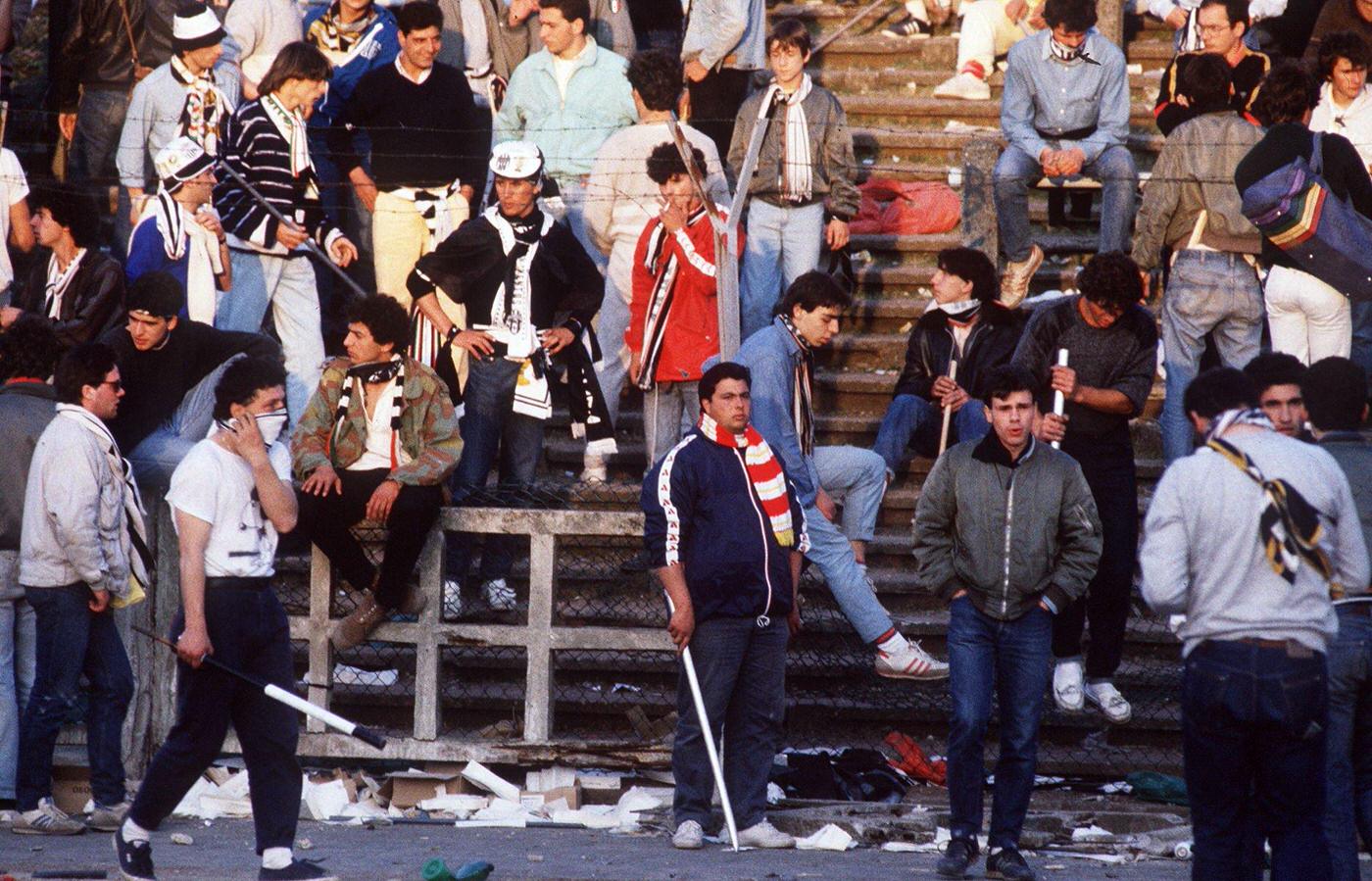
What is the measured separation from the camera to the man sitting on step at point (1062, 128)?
11.0m

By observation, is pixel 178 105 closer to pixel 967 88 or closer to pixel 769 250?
pixel 769 250

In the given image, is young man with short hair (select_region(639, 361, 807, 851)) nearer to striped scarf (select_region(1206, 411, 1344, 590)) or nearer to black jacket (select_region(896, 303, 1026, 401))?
black jacket (select_region(896, 303, 1026, 401))

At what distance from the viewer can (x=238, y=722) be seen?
7.35m

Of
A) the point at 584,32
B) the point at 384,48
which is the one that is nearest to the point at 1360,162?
the point at 584,32

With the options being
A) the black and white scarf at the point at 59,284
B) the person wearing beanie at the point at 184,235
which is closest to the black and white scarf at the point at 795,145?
the person wearing beanie at the point at 184,235

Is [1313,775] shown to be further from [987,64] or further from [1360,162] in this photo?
[987,64]

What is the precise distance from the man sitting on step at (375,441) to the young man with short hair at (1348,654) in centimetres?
403

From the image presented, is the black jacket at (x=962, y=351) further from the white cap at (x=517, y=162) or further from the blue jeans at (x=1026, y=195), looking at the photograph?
the white cap at (x=517, y=162)

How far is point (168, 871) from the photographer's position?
7.68 m

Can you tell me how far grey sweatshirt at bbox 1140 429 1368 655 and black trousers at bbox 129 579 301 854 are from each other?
10.7 feet

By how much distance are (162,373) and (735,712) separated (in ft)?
10.9

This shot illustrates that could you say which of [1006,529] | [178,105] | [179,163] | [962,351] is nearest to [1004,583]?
[1006,529]

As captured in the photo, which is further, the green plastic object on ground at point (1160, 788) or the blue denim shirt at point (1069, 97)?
the blue denim shirt at point (1069, 97)

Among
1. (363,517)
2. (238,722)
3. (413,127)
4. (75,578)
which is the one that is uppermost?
(413,127)
